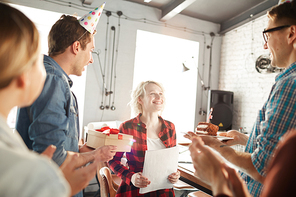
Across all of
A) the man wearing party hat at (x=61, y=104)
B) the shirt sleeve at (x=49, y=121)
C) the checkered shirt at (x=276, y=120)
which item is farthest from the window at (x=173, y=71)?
the checkered shirt at (x=276, y=120)

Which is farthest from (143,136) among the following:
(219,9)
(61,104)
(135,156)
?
(219,9)

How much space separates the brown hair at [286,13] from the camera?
1153 millimetres

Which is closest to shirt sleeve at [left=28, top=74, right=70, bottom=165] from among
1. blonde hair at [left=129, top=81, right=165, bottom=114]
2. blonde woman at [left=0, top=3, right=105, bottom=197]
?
blonde woman at [left=0, top=3, right=105, bottom=197]

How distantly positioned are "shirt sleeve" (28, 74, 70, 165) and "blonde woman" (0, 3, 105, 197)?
1.58ft

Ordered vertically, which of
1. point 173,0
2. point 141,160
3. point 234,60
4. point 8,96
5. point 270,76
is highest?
point 173,0

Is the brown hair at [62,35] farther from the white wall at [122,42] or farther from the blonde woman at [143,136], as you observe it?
the white wall at [122,42]

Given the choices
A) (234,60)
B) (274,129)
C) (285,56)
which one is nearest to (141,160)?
(274,129)

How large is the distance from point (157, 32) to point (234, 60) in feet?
6.70

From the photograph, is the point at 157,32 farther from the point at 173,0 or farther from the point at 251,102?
the point at 251,102

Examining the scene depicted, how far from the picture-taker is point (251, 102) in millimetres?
4785

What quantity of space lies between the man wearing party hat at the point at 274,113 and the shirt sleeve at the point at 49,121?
0.69m

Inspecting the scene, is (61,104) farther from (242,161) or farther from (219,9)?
(219,9)

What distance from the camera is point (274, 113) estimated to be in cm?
98

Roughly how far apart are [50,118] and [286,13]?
4.48 ft
